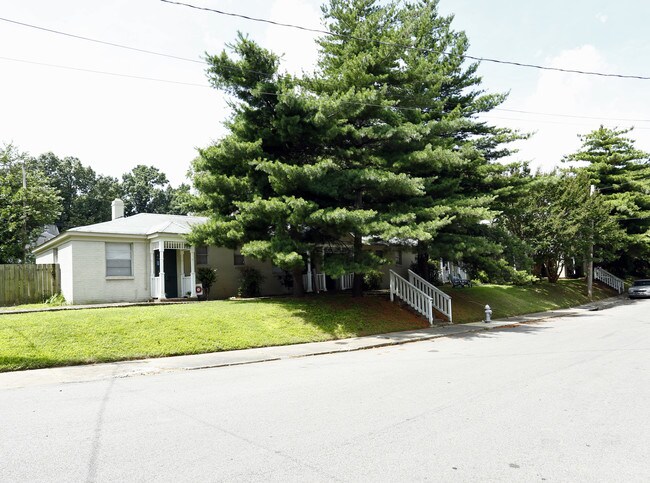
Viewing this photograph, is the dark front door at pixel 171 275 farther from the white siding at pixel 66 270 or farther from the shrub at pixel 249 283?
the white siding at pixel 66 270

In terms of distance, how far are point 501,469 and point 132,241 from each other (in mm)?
18958

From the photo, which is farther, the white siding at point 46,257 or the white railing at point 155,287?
the white siding at point 46,257

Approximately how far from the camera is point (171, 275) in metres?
21.0

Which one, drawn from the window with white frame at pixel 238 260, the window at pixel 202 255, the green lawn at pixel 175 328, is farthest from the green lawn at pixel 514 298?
the window at pixel 202 255

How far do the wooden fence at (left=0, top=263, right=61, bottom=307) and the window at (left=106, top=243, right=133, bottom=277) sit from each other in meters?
2.98

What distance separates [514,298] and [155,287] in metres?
19.2

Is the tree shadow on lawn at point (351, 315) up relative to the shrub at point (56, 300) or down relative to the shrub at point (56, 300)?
down

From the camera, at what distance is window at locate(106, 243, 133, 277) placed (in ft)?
63.5

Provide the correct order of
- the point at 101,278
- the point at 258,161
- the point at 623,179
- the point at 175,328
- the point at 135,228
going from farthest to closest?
1. the point at 623,179
2. the point at 135,228
3. the point at 101,278
4. the point at 258,161
5. the point at 175,328

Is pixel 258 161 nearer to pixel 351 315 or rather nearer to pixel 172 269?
pixel 351 315

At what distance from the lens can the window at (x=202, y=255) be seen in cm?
2144

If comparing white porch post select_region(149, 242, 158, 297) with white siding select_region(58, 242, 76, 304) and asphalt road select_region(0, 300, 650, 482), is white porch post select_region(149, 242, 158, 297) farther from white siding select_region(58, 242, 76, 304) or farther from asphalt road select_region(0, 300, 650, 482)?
asphalt road select_region(0, 300, 650, 482)

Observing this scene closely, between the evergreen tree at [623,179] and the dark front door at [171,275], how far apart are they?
32.7 meters

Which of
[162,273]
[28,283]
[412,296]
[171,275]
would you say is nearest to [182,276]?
[171,275]
